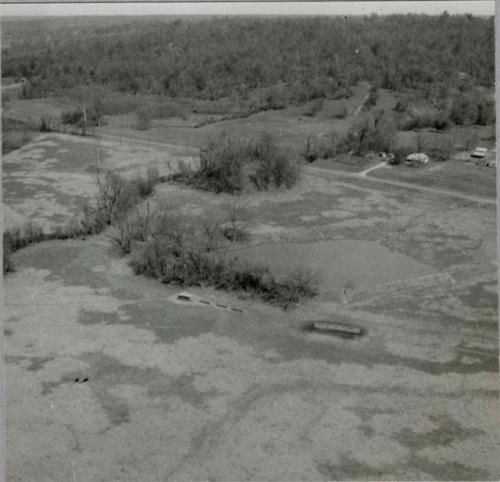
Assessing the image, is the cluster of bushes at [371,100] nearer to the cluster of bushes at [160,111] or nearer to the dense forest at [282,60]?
the dense forest at [282,60]

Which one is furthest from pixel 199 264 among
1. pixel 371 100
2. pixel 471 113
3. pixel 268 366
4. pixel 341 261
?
pixel 371 100

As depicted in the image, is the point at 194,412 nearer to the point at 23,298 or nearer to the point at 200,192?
the point at 23,298

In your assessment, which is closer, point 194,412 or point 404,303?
point 194,412

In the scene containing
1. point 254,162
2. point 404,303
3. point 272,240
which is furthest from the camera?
point 254,162

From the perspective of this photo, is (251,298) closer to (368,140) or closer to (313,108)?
(368,140)

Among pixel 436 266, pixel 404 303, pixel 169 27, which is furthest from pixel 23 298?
pixel 169 27

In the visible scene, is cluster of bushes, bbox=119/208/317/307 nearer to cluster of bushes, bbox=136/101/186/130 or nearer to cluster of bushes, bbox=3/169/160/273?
cluster of bushes, bbox=3/169/160/273

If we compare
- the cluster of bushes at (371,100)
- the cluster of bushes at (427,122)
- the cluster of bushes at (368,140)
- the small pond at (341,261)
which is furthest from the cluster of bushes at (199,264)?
the cluster of bushes at (371,100)
